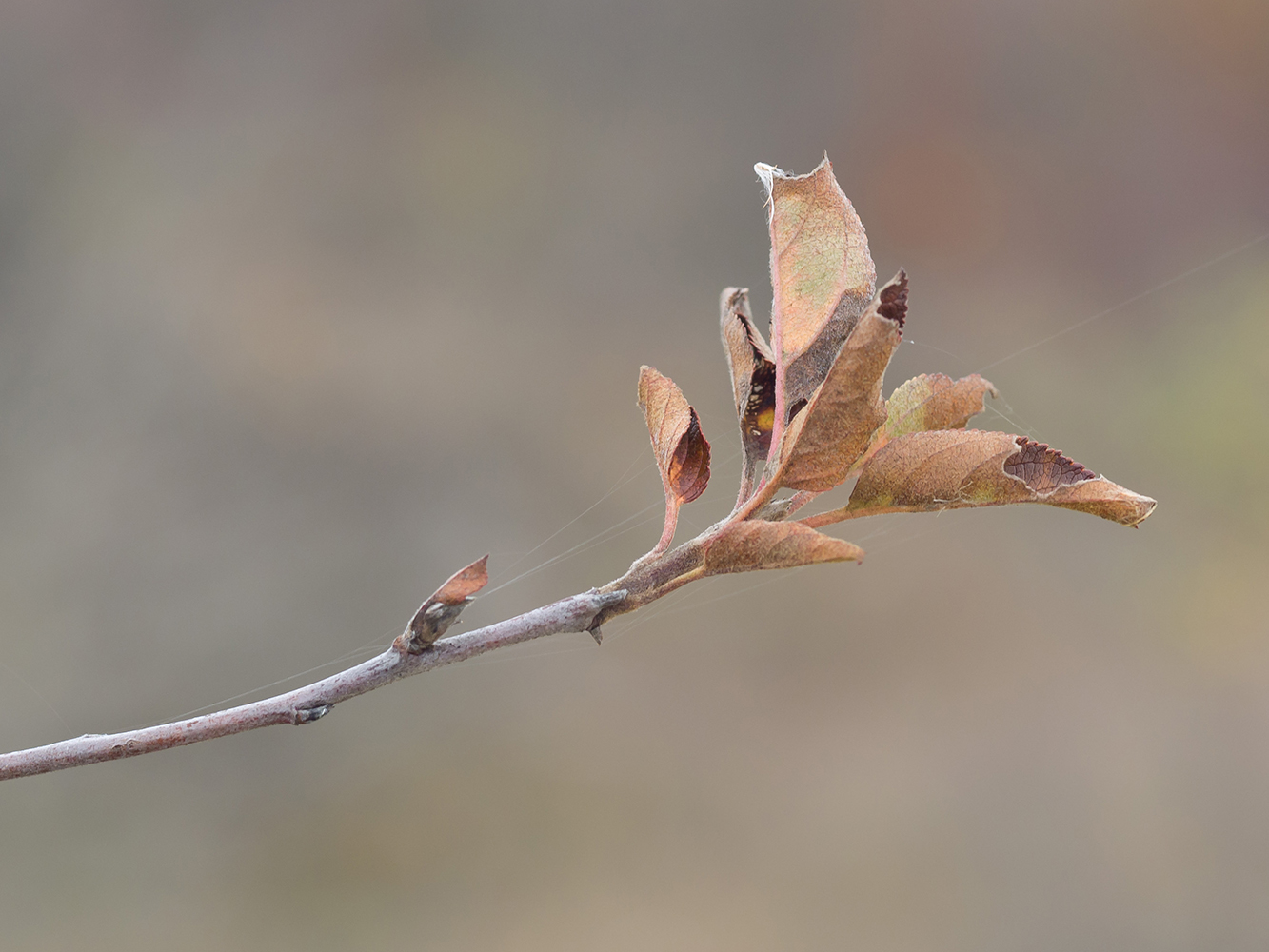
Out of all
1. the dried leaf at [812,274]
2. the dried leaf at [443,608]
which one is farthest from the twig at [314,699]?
the dried leaf at [812,274]

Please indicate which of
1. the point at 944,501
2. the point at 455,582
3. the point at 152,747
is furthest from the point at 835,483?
the point at 152,747

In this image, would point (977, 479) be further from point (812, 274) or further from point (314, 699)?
point (314, 699)

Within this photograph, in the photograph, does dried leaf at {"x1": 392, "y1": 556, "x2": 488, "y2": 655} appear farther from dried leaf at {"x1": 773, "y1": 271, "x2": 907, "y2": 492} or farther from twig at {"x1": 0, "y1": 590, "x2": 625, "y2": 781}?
dried leaf at {"x1": 773, "y1": 271, "x2": 907, "y2": 492}

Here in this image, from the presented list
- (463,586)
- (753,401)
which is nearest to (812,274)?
(753,401)

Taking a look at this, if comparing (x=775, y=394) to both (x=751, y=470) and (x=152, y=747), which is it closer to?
(x=751, y=470)

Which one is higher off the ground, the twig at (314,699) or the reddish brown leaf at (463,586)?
the reddish brown leaf at (463,586)

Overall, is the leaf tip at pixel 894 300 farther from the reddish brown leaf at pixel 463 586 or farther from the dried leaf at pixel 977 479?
the reddish brown leaf at pixel 463 586
